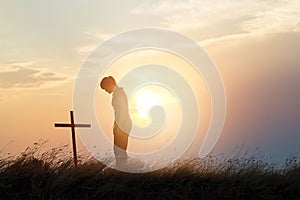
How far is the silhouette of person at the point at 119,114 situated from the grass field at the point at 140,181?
89 cm

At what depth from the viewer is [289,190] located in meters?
14.2

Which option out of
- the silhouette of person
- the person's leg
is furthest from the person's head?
the person's leg

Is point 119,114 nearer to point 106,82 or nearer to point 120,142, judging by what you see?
point 120,142

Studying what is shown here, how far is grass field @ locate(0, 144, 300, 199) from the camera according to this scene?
11898 millimetres

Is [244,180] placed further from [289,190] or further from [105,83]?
[105,83]

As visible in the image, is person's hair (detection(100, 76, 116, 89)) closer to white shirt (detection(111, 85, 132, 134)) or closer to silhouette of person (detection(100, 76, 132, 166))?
silhouette of person (detection(100, 76, 132, 166))

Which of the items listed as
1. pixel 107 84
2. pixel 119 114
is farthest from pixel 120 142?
pixel 107 84

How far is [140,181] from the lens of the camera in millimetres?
12711

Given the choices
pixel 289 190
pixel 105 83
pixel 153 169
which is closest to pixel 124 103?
pixel 105 83

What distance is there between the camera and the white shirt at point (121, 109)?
13.8 m

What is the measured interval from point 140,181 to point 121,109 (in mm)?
1860

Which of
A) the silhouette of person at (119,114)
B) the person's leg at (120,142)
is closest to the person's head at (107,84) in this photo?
the silhouette of person at (119,114)

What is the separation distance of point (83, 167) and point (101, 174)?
387 mm

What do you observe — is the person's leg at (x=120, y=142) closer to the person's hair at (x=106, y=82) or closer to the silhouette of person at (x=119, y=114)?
the silhouette of person at (x=119, y=114)
